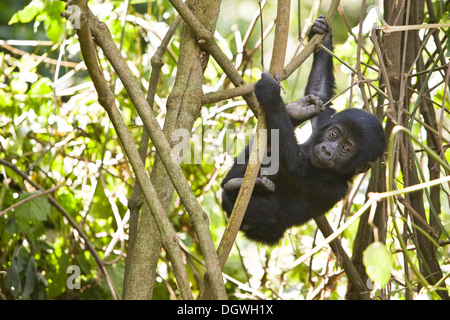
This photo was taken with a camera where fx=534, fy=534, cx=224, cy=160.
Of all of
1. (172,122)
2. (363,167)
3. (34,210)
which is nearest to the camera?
(172,122)

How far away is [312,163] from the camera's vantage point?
3.14 m

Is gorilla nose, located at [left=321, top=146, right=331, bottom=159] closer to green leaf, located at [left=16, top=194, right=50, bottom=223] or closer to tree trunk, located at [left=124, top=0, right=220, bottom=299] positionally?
tree trunk, located at [left=124, top=0, right=220, bottom=299]

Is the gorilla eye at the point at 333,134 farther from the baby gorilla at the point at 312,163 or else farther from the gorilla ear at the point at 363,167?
the gorilla ear at the point at 363,167

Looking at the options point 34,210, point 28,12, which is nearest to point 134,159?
point 34,210

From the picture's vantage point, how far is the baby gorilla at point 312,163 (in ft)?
9.59

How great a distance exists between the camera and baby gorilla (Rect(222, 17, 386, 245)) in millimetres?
2924

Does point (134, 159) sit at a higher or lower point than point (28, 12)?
lower

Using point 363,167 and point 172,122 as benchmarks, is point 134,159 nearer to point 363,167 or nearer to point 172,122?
point 172,122

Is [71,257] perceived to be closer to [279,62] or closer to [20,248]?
[20,248]
